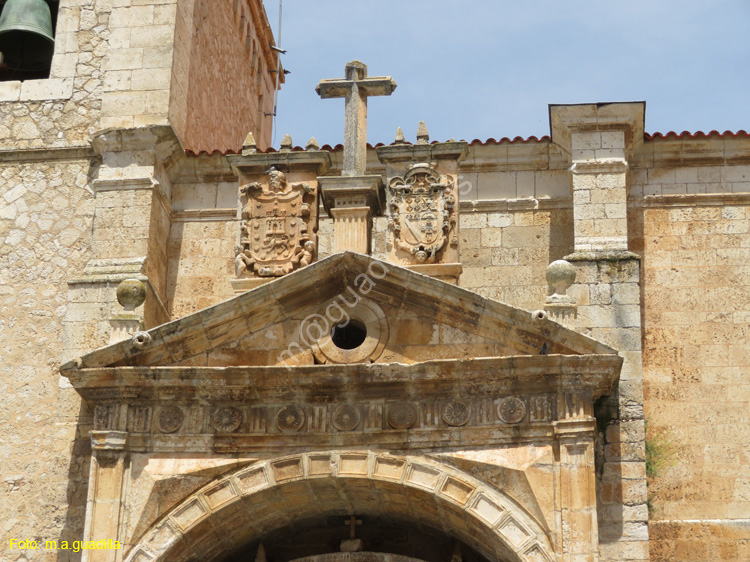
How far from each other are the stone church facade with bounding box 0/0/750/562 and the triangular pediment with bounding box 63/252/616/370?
19 millimetres

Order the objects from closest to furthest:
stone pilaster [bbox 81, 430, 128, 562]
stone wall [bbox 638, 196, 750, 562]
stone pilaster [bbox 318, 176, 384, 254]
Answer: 1. stone pilaster [bbox 81, 430, 128, 562]
2. stone wall [bbox 638, 196, 750, 562]
3. stone pilaster [bbox 318, 176, 384, 254]

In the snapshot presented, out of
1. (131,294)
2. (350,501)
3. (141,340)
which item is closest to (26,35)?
(131,294)

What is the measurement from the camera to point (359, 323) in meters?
11.7

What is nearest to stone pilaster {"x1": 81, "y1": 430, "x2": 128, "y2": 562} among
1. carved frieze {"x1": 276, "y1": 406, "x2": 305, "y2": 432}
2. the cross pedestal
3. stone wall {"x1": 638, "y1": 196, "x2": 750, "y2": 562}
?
carved frieze {"x1": 276, "y1": 406, "x2": 305, "y2": 432}

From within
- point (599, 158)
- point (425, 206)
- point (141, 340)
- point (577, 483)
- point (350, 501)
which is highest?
point (599, 158)

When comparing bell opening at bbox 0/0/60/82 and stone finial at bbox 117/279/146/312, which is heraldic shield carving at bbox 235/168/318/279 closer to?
stone finial at bbox 117/279/146/312

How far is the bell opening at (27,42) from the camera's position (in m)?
14.5

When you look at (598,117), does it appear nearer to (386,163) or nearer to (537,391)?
(386,163)

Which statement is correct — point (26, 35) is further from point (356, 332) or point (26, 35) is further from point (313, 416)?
point (313, 416)

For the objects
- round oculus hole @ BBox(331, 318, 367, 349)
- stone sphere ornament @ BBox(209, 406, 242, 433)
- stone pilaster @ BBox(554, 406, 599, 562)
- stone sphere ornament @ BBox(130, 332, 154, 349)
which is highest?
round oculus hole @ BBox(331, 318, 367, 349)

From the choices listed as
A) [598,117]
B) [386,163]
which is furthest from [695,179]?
[386,163]

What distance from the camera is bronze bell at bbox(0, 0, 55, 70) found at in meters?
14.4

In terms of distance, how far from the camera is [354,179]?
1224cm

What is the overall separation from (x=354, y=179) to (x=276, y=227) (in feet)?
2.55
